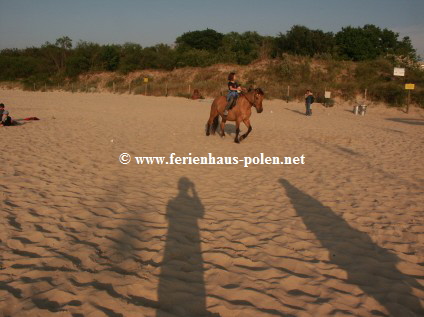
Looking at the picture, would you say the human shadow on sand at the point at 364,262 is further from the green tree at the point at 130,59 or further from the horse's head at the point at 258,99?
the green tree at the point at 130,59

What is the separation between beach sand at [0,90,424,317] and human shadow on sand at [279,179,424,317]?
0.02m

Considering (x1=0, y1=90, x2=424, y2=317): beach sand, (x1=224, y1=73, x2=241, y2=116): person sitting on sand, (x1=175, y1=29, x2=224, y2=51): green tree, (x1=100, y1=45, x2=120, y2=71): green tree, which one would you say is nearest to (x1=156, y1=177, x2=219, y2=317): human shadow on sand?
(x1=0, y1=90, x2=424, y2=317): beach sand

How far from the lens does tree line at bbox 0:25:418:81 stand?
142 ft

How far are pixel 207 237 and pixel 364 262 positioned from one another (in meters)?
1.87

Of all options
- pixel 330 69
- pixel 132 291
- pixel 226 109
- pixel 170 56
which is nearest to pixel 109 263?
pixel 132 291

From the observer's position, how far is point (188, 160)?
856 centimetres

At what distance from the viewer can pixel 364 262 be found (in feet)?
11.9

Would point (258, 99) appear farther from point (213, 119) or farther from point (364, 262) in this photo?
point (364, 262)

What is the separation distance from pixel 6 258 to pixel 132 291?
146 centimetres

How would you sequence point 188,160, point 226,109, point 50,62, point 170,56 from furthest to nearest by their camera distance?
point 50,62, point 170,56, point 226,109, point 188,160

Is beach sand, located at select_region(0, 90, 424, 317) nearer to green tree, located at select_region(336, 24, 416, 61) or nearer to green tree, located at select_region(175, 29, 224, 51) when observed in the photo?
green tree, located at select_region(336, 24, 416, 61)

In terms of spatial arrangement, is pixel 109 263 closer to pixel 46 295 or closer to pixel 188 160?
pixel 46 295

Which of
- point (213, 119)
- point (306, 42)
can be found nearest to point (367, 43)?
point (306, 42)

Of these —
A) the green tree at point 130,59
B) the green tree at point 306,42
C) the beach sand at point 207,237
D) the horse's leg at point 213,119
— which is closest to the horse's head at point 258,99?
the horse's leg at point 213,119
